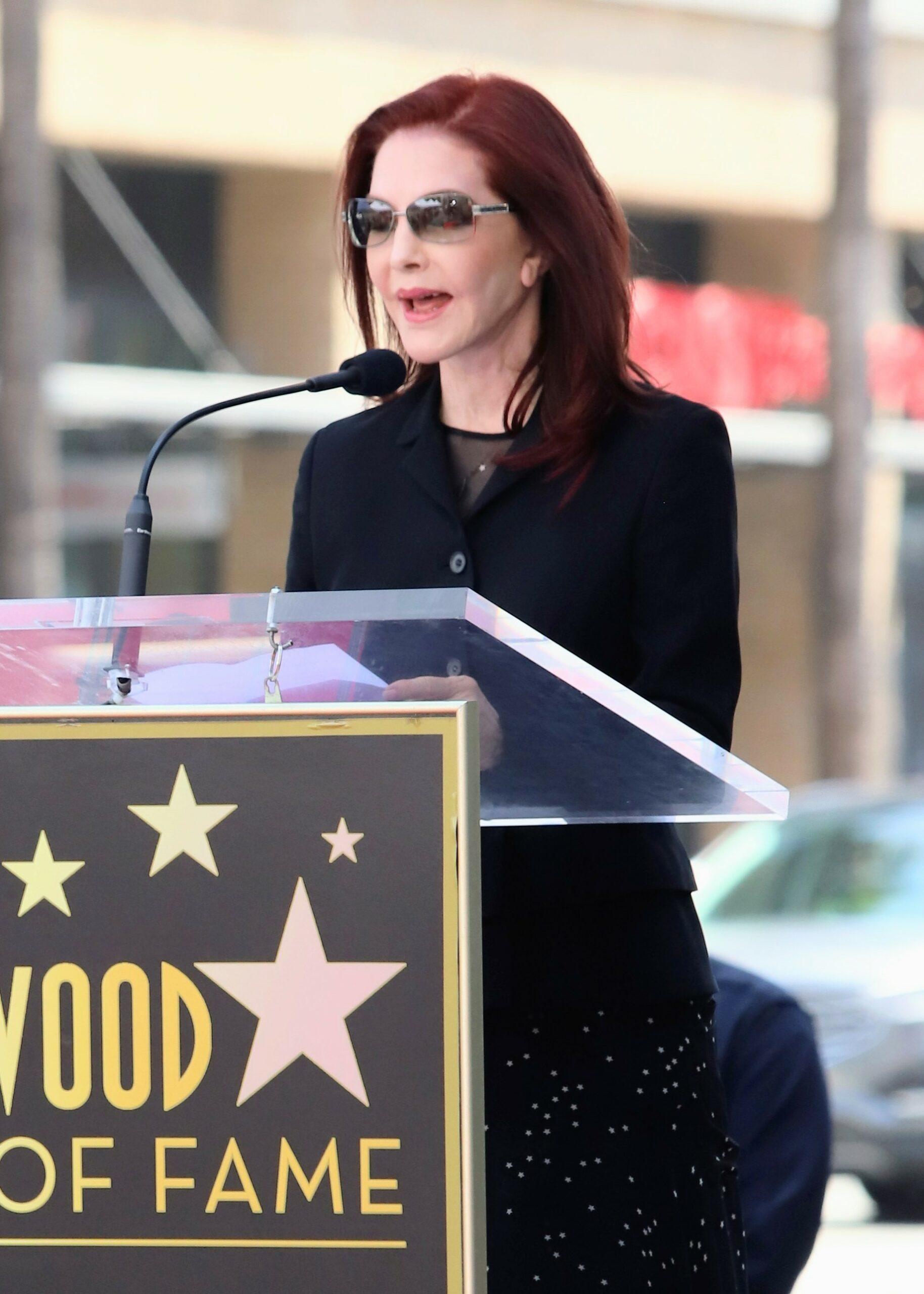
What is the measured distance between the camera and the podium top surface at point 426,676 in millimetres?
1980

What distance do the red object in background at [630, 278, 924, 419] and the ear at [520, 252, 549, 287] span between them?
1296 cm

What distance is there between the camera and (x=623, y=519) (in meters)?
2.55

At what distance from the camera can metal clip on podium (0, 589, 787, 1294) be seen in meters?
1.91

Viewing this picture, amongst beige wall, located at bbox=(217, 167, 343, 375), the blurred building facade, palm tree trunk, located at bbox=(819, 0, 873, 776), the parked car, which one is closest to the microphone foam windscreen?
the parked car

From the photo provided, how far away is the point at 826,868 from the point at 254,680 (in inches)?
278

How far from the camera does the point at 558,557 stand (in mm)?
2555

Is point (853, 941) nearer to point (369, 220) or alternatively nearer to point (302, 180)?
point (369, 220)

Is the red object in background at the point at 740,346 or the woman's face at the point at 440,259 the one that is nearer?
→ the woman's face at the point at 440,259

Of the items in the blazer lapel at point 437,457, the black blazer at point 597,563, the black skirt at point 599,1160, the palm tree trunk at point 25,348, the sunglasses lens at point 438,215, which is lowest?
the black skirt at point 599,1160

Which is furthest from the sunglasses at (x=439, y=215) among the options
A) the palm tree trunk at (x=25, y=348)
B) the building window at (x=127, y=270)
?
the building window at (x=127, y=270)

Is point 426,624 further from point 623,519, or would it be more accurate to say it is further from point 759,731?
point 759,731

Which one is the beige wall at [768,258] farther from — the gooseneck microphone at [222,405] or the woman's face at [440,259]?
the gooseneck microphone at [222,405]

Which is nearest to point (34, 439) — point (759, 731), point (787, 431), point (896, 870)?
point (896, 870)

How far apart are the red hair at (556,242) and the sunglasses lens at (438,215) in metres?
0.06
